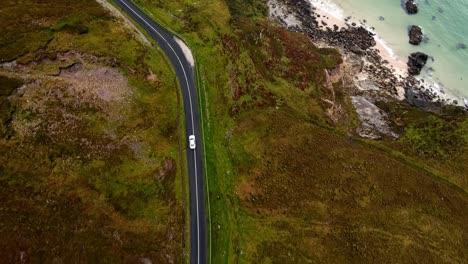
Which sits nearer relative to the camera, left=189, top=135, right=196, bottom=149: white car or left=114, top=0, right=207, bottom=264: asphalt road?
left=114, top=0, right=207, bottom=264: asphalt road

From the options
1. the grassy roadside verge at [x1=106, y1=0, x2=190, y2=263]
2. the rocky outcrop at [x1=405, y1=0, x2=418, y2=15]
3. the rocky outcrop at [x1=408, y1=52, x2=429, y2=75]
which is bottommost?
the grassy roadside verge at [x1=106, y1=0, x2=190, y2=263]

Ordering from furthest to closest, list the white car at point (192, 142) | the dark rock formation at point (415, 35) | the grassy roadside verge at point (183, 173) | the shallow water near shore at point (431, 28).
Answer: the dark rock formation at point (415, 35), the shallow water near shore at point (431, 28), the white car at point (192, 142), the grassy roadside verge at point (183, 173)

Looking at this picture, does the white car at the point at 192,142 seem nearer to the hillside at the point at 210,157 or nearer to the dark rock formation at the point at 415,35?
the hillside at the point at 210,157

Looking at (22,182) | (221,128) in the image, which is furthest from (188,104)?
(22,182)

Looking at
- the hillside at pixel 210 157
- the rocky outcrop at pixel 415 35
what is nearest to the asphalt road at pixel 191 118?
the hillside at pixel 210 157

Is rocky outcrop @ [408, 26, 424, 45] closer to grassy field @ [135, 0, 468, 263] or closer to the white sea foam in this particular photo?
the white sea foam

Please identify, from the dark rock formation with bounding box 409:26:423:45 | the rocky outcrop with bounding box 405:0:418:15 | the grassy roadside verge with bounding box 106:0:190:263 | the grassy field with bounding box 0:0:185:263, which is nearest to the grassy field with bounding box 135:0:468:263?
the grassy roadside verge with bounding box 106:0:190:263
